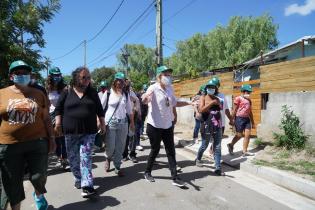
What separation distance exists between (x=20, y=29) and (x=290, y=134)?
261 inches

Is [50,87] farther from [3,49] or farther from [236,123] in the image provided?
[236,123]

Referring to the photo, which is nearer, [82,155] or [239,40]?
[82,155]

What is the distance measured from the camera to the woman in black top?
5160 mm

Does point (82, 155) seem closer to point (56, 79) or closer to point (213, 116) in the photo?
point (56, 79)

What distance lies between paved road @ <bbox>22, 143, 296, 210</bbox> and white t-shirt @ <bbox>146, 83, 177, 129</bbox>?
1024 millimetres

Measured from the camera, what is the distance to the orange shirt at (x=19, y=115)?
12.8 ft

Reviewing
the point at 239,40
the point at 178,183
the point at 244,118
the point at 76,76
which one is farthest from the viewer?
the point at 239,40

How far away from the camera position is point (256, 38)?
36094 mm

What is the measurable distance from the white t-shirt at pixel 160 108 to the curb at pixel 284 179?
2.08 metres

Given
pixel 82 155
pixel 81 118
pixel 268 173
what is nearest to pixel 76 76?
pixel 81 118

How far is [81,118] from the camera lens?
5.16 m

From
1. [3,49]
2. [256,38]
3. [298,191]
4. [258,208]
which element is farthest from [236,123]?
[256,38]

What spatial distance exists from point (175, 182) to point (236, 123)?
300cm

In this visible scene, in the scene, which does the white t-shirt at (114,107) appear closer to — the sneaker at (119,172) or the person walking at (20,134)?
the sneaker at (119,172)
